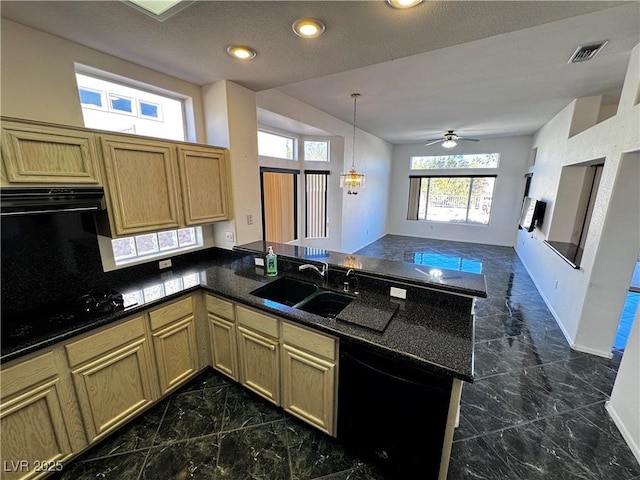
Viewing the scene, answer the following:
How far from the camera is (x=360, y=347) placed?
1473 millimetres

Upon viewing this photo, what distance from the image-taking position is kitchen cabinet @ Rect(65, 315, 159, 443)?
5.18ft

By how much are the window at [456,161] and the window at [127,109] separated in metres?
7.29

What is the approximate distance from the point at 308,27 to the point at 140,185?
64.8 inches

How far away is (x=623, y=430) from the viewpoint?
6.03 ft

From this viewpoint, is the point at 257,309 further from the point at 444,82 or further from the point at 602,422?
the point at 444,82

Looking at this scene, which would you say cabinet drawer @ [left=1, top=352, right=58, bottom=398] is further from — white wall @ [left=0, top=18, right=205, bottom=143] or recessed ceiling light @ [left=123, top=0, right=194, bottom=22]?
recessed ceiling light @ [left=123, top=0, right=194, bottom=22]

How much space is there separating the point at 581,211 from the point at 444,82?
118 inches

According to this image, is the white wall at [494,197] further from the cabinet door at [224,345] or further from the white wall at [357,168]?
the cabinet door at [224,345]

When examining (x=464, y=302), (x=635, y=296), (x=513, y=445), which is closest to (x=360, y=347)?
(x=464, y=302)

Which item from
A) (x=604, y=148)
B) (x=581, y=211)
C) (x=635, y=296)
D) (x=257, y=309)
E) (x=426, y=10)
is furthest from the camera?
(x=635, y=296)

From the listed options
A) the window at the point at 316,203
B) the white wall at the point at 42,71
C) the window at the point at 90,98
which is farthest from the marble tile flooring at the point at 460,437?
the window at the point at 316,203

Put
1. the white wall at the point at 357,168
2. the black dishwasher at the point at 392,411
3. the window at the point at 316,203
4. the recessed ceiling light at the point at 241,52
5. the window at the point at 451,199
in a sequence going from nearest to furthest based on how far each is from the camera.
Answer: the black dishwasher at the point at 392,411 < the recessed ceiling light at the point at 241,52 < the white wall at the point at 357,168 < the window at the point at 316,203 < the window at the point at 451,199

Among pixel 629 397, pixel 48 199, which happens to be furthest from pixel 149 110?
pixel 629 397

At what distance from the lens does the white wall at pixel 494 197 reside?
696 centimetres
